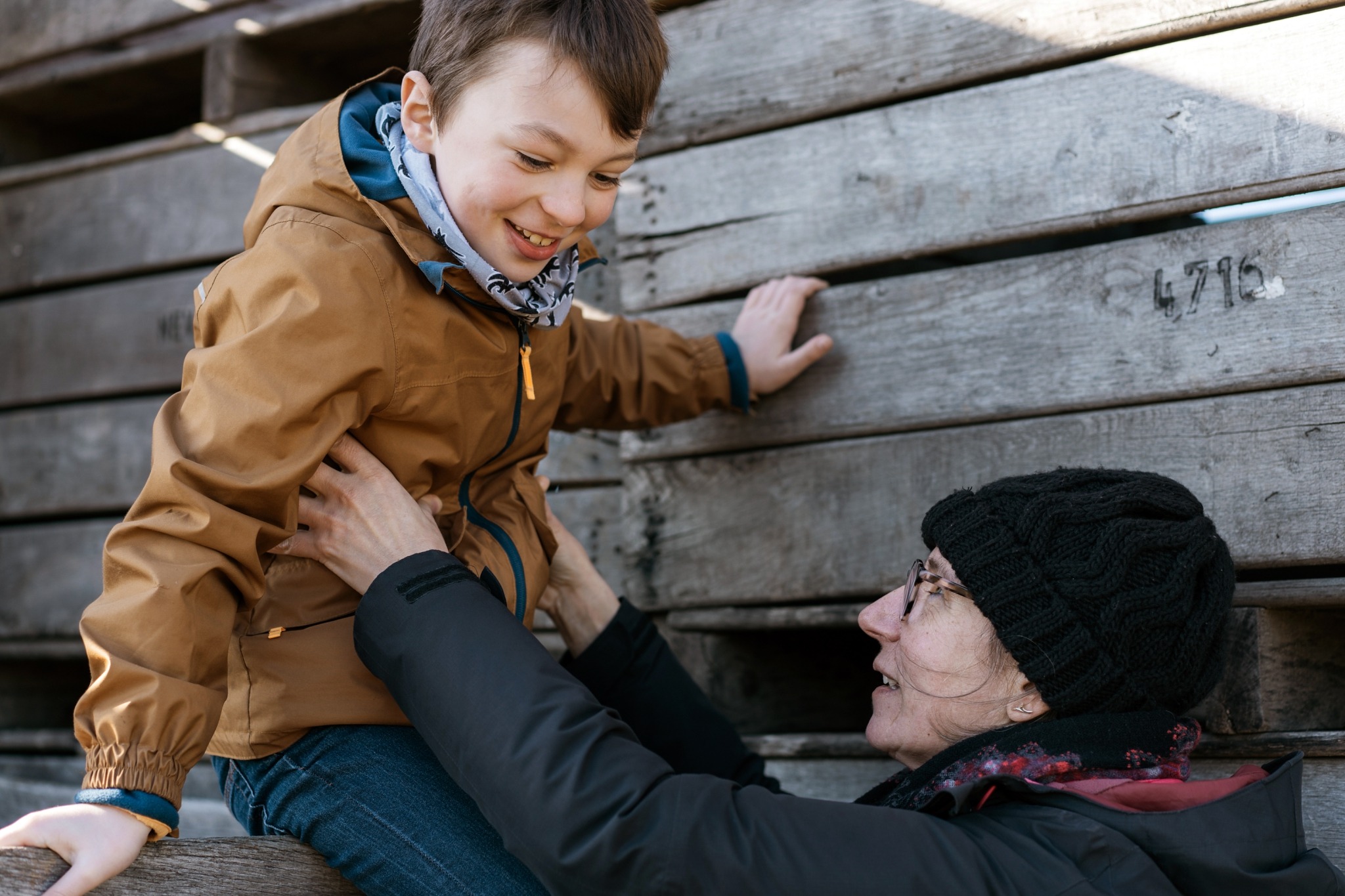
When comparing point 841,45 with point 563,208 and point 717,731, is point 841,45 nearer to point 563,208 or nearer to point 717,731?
point 563,208

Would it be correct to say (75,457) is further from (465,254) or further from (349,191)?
(465,254)

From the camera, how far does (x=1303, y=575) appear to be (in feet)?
6.67

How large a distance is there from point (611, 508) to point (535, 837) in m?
1.33

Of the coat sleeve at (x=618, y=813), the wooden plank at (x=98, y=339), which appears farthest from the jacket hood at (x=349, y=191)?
the wooden plank at (x=98, y=339)

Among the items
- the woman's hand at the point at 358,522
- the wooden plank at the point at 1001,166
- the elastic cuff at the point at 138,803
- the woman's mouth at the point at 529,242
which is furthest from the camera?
the wooden plank at the point at 1001,166

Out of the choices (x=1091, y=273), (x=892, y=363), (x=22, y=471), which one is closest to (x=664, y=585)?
(x=892, y=363)

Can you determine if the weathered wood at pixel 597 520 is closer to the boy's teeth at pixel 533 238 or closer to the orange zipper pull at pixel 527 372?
the orange zipper pull at pixel 527 372

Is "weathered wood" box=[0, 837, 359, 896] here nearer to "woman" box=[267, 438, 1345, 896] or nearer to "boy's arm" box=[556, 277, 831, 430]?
"woman" box=[267, 438, 1345, 896]

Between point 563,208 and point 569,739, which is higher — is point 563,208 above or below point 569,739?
above

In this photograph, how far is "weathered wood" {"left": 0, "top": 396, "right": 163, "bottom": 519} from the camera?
2982mm

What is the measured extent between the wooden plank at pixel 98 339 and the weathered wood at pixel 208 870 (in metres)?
1.64

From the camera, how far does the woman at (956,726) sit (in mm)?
1347

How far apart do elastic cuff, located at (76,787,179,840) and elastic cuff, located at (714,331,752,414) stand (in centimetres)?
125

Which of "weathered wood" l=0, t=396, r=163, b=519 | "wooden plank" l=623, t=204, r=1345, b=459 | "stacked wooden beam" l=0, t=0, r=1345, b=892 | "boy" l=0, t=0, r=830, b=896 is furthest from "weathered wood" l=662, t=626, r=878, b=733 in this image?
"weathered wood" l=0, t=396, r=163, b=519
